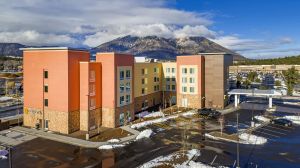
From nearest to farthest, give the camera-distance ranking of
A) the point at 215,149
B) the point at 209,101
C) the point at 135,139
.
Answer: the point at 215,149, the point at 135,139, the point at 209,101

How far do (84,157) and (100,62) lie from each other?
19.3 metres

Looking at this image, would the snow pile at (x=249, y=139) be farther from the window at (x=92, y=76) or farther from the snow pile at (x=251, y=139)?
the window at (x=92, y=76)

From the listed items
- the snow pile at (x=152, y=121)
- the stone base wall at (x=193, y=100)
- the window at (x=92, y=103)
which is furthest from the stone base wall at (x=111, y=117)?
the stone base wall at (x=193, y=100)

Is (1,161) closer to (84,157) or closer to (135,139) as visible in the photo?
(84,157)

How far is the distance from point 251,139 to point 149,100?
32.1 metres

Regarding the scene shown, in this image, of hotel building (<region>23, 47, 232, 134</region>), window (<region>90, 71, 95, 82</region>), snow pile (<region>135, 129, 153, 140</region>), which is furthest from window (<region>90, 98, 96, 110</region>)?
snow pile (<region>135, 129, 153, 140</region>)

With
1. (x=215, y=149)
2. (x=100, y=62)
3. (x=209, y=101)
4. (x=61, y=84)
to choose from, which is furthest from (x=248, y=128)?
(x=61, y=84)

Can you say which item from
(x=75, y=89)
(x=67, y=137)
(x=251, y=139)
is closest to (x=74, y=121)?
(x=67, y=137)

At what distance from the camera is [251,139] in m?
41.7

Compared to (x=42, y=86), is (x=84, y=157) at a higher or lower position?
lower

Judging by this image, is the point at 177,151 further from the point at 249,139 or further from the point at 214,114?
the point at 214,114

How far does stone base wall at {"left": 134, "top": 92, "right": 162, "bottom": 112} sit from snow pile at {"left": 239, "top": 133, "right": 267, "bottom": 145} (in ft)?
88.7

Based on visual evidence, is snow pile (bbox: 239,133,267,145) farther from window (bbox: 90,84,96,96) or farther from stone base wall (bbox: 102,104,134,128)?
window (bbox: 90,84,96,96)

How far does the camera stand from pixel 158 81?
73.9 meters
